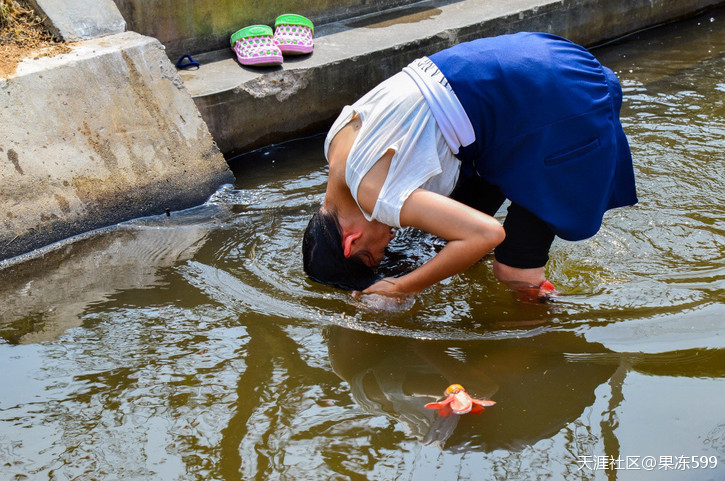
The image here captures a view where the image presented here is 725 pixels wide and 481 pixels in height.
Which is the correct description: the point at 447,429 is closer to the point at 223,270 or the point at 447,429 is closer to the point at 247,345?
the point at 247,345

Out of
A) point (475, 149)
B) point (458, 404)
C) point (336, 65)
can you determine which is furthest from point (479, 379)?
point (336, 65)

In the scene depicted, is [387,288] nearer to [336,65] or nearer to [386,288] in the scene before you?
[386,288]

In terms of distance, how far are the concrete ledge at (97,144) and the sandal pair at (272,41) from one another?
81cm

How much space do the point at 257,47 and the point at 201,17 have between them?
21.3 inches

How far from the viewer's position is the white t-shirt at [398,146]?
98.0 inches

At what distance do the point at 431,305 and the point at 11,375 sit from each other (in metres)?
1.63

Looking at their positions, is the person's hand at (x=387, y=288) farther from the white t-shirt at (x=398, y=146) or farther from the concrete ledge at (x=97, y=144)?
the concrete ledge at (x=97, y=144)

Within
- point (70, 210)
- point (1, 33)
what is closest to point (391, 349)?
point (70, 210)

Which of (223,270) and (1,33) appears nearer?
(223,270)

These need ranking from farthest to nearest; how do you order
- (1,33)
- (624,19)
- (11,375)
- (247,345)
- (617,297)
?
1. (624,19)
2. (1,33)
3. (617,297)
4. (247,345)
5. (11,375)

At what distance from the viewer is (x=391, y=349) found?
9.34 feet

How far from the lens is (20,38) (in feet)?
13.3

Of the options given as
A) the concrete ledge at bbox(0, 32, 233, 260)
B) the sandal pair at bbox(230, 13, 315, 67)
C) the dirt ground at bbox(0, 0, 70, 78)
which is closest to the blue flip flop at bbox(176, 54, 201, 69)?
the sandal pair at bbox(230, 13, 315, 67)

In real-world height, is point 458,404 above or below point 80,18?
below
